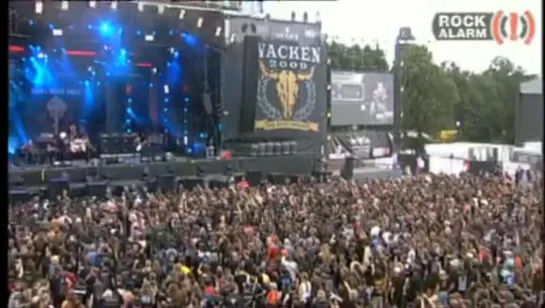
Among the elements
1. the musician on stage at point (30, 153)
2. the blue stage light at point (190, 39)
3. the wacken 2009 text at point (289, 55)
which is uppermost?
the blue stage light at point (190, 39)

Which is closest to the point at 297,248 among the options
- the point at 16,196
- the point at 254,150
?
the point at 16,196

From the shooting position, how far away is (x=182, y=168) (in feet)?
24.6

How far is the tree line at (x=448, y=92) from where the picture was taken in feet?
13.8

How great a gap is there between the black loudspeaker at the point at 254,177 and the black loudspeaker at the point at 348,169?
0.76 meters

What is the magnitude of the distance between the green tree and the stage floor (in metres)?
1.07

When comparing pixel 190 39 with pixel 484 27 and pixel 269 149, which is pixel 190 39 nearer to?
pixel 269 149

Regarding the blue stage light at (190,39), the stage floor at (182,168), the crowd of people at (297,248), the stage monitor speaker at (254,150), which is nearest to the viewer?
the crowd of people at (297,248)

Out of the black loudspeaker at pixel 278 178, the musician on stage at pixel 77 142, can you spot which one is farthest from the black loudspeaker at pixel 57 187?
the black loudspeaker at pixel 278 178

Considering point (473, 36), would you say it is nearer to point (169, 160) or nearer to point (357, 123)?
point (357, 123)

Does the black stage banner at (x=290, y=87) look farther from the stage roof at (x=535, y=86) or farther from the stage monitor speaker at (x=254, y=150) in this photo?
the stage roof at (x=535, y=86)

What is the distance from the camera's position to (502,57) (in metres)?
3.97

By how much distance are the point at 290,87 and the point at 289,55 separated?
39cm
